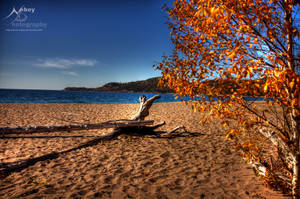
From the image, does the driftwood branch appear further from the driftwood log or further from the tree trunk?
the driftwood log

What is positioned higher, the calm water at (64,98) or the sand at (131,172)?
the calm water at (64,98)

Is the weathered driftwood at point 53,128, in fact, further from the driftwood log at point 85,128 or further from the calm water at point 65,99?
the calm water at point 65,99

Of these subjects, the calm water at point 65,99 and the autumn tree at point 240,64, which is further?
the calm water at point 65,99

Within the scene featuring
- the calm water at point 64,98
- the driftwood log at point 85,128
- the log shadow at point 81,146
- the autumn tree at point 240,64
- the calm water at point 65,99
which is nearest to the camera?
the autumn tree at point 240,64

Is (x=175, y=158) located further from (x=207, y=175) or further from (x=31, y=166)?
(x=31, y=166)

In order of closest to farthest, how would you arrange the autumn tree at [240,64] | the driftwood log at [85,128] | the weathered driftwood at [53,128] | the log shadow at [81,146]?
1. the autumn tree at [240,64]
2. the log shadow at [81,146]
3. the driftwood log at [85,128]
4. the weathered driftwood at [53,128]

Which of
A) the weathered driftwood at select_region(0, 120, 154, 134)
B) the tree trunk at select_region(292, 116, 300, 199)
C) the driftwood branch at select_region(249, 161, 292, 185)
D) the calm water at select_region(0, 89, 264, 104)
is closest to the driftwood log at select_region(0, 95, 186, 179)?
the weathered driftwood at select_region(0, 120, 154, 134)

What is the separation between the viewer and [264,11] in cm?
293

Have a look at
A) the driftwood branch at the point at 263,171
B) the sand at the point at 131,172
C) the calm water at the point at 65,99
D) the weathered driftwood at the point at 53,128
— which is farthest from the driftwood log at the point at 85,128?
the calm water at the point at 65,99

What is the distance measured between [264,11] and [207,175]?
4419mm

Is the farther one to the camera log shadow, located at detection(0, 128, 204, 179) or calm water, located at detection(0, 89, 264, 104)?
calm water, located at detection(0, 89, 264, 104)

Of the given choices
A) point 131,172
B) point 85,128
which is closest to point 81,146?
point 85,128

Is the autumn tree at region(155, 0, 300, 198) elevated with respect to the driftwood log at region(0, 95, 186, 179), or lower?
elevated

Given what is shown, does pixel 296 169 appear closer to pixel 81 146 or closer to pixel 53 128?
pixel 81 146
